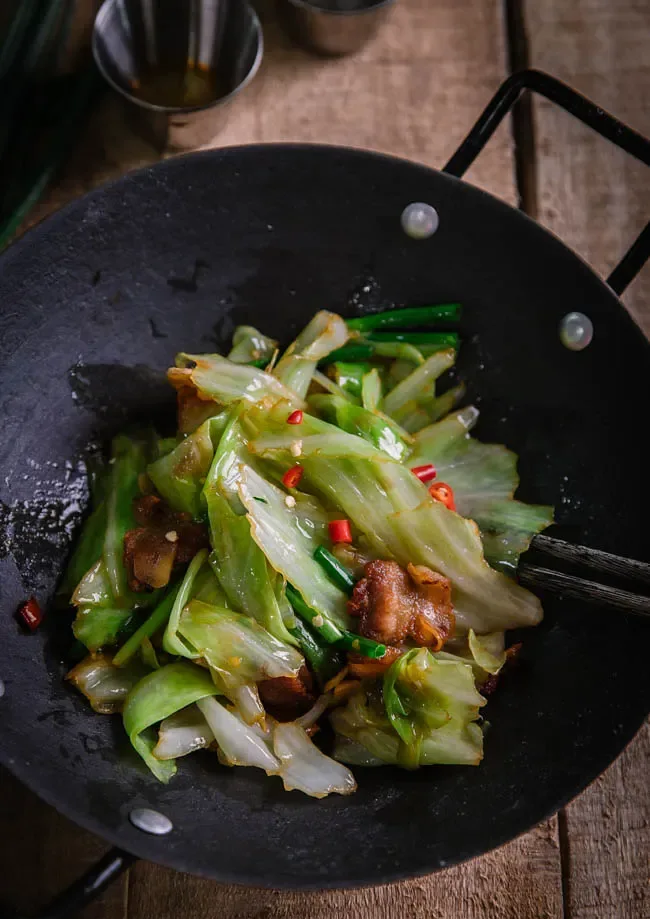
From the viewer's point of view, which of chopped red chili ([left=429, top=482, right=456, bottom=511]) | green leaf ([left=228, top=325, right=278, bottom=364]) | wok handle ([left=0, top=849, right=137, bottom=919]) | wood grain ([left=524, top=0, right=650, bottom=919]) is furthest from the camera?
wood grain ([left=524, top=0, right=650, bottom=919])

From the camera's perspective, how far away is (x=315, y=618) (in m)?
2.28

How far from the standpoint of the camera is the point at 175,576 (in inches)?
95.0

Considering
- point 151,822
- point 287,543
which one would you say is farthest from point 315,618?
point 151,822

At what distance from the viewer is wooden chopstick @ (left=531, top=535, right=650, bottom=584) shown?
2273mm

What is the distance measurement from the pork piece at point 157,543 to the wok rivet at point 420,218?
3.44ft

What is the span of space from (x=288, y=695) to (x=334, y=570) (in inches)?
13.2

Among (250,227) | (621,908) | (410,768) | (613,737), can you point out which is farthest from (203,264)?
(621,908)

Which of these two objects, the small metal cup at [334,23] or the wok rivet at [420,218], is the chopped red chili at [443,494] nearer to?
the wok rivet at [420,218]

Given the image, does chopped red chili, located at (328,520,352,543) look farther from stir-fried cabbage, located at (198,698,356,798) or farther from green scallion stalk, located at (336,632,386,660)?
stir-fried cabbage, located at (198,698,356,798)

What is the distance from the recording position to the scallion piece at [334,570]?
2334 mm

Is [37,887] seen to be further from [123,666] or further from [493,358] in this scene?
[493,358]

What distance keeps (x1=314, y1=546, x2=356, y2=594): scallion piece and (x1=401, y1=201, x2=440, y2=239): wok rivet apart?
3.23 feet

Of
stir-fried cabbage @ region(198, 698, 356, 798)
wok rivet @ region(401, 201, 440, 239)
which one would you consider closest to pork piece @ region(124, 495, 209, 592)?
stir-fried cabbage @ region(198, 698, 356, 798)

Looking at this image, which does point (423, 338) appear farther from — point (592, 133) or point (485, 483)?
point (592, 133)
